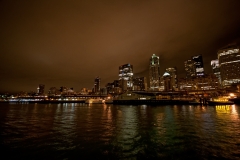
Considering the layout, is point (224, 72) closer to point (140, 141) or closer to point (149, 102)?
point (149, 102)

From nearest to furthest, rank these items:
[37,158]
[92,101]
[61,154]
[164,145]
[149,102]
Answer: [37,158] → [61,154] → [164,145] → [149,102] → [92,101]

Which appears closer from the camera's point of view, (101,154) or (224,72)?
(101,154)

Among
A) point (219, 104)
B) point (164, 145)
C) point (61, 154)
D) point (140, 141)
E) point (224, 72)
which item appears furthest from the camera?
point (224, 72)

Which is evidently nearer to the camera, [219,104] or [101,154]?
[101,154]

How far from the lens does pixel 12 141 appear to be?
51.6ft

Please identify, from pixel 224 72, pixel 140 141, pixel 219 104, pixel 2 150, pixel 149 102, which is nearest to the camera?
pixel 2 150

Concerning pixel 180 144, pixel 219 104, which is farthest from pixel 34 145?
pixel 219 104

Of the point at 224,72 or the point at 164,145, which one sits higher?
the point at 224,72

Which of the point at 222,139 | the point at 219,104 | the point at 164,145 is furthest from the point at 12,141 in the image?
the point at 219,104

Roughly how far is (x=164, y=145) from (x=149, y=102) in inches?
4155

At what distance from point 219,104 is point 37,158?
9909 cm

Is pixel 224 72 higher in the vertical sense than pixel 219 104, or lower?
higher

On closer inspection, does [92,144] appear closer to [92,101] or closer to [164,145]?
[164,145]

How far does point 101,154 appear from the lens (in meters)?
11.8
